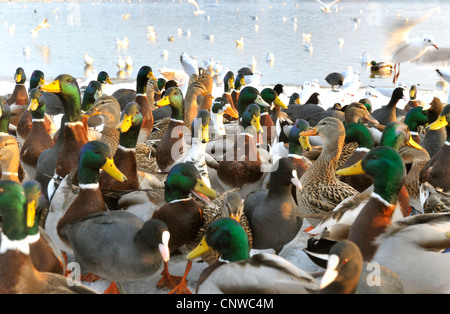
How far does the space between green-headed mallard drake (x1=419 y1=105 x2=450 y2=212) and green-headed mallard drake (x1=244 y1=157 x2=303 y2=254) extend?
903mm

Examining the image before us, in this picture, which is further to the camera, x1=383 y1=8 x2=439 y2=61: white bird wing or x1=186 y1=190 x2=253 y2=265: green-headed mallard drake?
x1=383 y1=8 x2=439 y2=61: white bird wing

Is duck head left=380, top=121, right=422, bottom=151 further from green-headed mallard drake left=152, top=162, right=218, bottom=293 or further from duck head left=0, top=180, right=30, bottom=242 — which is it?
duck head left=0, top=180, right=30, bottom=242

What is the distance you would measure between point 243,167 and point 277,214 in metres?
1.25

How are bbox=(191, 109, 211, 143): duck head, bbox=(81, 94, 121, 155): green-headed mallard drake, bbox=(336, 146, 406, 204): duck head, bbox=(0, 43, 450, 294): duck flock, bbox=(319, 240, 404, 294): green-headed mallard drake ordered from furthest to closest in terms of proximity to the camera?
bbox=(81, 94, 121, 155): green-headed mallard drake < bbox=(191, 109, 211, 143): duck head < bbox=(336, 146, 406, 204): duck head < bbox=(0, 43, 450, 294): duck flock < bbox=(319, 240, 404, 294): green-headed mallard drake

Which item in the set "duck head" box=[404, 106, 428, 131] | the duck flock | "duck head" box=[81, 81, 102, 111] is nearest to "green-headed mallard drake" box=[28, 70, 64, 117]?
"duck head" box=[81, 81, 102, 111]

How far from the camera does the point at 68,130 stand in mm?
4184

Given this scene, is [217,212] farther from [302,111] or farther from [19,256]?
[302,111]

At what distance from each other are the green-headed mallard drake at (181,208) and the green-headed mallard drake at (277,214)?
34 centimetres

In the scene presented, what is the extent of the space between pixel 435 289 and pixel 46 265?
2023 millimetres

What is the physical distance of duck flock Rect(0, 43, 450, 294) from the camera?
7.77 ft

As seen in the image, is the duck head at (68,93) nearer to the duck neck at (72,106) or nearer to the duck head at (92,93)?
the duck neck at (72,106)

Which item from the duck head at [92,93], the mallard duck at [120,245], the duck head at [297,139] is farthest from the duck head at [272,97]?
the mallard duck at [120,245]

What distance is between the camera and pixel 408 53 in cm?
888

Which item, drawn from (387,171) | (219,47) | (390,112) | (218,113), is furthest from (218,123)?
(219,47)
